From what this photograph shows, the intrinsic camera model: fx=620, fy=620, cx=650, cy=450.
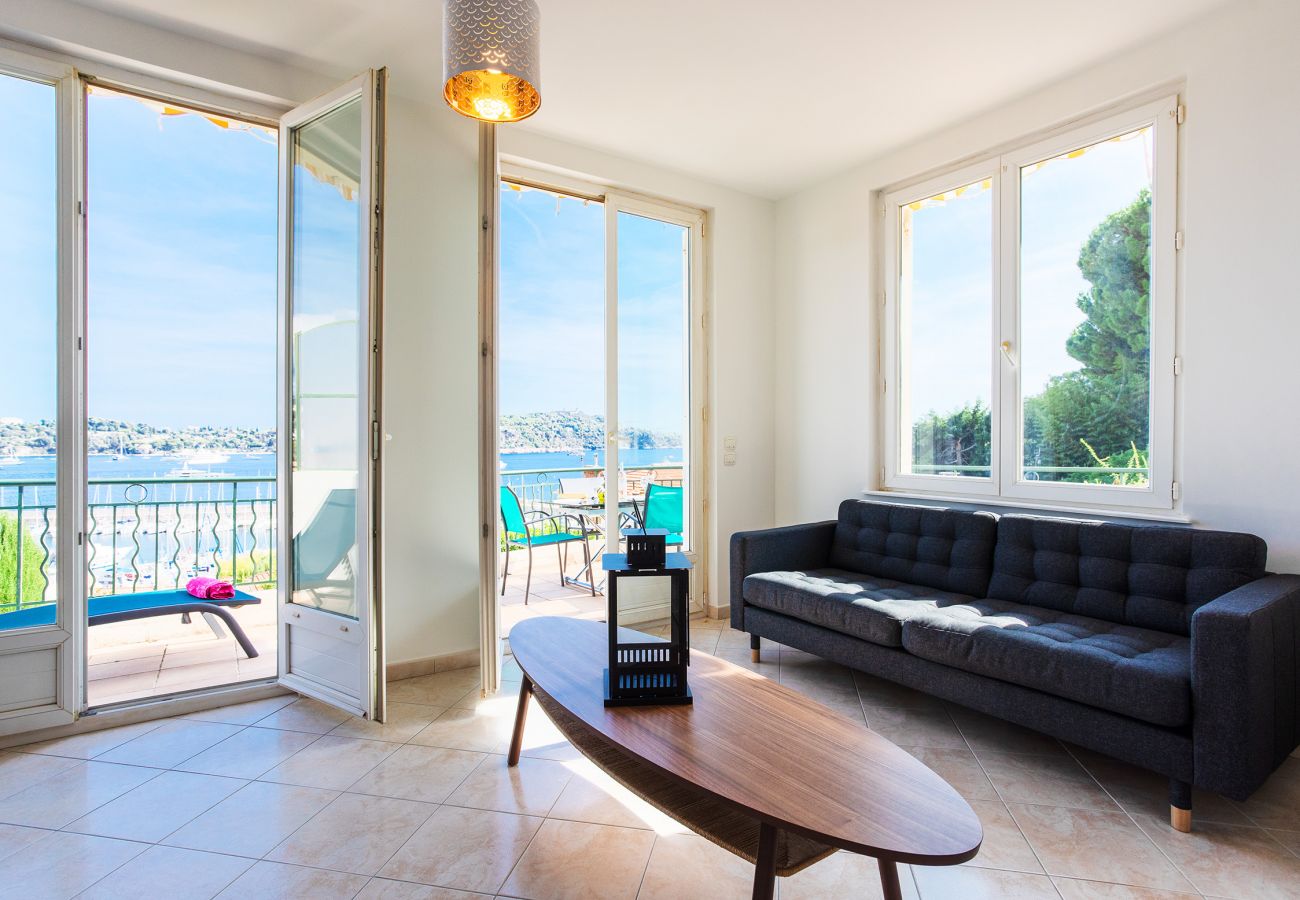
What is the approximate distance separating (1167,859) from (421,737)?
2.49m

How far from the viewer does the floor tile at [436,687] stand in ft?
9.50

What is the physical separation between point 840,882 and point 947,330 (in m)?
2.89

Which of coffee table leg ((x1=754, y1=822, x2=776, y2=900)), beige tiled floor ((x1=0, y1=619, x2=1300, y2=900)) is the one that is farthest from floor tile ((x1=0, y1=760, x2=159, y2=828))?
coffee table leg ((x1=754, y1=822, x2=776, y2=900))

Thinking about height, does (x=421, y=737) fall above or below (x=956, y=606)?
below

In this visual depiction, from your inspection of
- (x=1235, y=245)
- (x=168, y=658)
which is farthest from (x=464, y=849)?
(x=1235, y=245)

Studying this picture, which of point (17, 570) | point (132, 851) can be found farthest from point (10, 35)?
point (132, 851)

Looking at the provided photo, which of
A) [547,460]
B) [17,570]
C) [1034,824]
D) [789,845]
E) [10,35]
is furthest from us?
[547,460]

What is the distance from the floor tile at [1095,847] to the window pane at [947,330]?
1.81 meters

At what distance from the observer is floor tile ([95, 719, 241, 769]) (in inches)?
91.4

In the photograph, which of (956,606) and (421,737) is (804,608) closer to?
(956,606)

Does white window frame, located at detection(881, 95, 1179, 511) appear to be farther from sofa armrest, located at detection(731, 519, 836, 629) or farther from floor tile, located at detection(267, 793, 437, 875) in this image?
floor tile, located at detection(267, 793, 437, 875)

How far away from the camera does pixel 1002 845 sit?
1.80m

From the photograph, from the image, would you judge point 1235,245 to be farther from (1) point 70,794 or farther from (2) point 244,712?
(1) point 70,794

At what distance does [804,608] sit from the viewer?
296 centimetres
